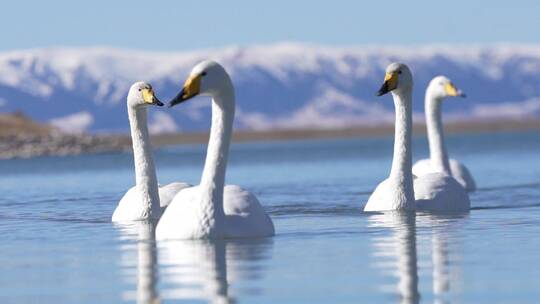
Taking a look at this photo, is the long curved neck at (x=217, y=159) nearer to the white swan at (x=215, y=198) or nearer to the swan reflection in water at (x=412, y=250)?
the white swan at (x=215, y=198)

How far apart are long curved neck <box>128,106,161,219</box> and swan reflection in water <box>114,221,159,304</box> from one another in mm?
255

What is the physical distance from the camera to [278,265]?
1400 cm

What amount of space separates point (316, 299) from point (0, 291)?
2688 millimetres

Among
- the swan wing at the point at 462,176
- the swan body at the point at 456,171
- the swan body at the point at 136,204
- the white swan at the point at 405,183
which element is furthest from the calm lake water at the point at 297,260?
the swan wing at the point at 462,176

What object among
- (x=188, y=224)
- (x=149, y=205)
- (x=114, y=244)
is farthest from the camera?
(x=149, y=205)

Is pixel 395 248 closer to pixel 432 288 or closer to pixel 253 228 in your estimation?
pixel 253 228

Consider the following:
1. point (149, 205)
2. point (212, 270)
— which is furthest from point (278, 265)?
point (149, 205)

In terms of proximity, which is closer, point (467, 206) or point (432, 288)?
point (432, 288)

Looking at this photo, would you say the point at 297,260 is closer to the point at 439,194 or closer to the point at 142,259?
the point at 142,259

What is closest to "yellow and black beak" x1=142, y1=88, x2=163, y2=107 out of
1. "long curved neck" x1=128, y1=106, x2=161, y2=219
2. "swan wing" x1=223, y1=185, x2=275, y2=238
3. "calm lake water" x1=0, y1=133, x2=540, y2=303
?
"long curved neck" x1=128, y1=106, x2=161, y2=219

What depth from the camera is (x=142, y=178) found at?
66.0ft

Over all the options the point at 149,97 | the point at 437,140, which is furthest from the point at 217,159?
the point at 437,140

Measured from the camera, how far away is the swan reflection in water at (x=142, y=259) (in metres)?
12.2

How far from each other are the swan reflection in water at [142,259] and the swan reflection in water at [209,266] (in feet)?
0.32
